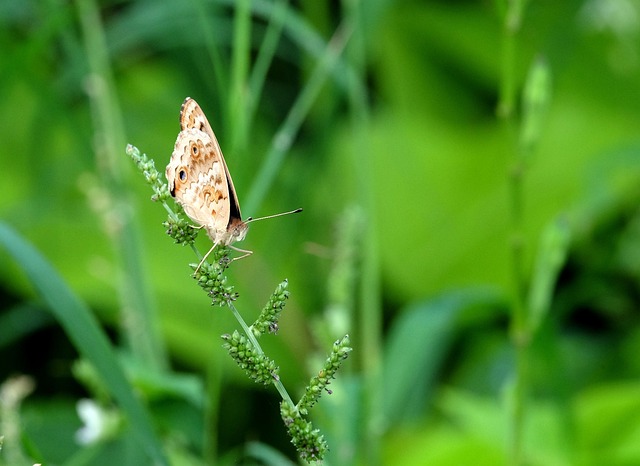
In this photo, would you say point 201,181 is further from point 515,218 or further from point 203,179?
point 515,218

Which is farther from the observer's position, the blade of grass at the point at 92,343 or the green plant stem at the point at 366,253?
the green plant stem at the point at 366,253

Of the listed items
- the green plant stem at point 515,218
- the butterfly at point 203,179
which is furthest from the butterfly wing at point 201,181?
the green plant stem at point 515,218

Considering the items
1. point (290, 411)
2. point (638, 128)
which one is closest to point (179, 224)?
point (290, 411)

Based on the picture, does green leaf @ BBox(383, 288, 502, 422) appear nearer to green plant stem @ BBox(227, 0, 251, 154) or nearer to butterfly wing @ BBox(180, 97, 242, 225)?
green plant stem @ BBox(227, 0, 251, 154)

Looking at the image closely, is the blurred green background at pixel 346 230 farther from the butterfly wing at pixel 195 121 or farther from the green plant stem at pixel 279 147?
the butterfly wing at pixel 195 121

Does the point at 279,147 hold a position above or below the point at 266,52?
below

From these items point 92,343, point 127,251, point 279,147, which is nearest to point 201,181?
point 92,343
